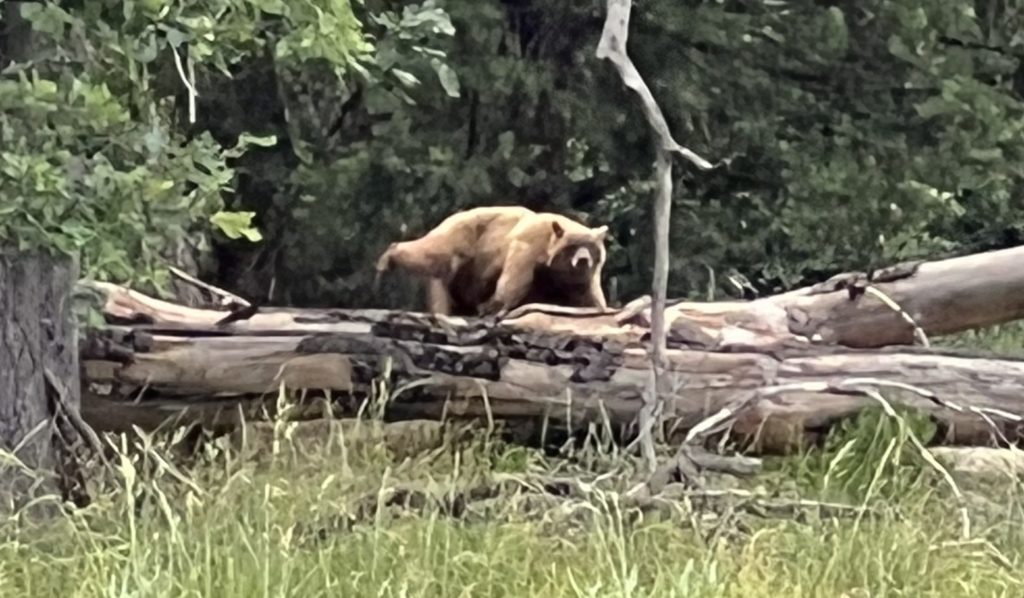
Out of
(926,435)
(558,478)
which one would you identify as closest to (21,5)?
(558,478)

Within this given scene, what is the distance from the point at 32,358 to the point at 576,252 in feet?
9.38

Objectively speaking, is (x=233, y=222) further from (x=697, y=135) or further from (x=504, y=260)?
(x=697, y=135)

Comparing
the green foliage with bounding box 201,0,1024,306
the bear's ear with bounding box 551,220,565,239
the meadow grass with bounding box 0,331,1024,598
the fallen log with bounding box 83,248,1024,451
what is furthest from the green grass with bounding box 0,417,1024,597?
the green foliage with bounding box 201,0,1024,306

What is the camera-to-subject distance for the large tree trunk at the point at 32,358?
351 centimetres

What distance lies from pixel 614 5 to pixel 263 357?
5.22ft

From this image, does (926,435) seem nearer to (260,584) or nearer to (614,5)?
(614,5)

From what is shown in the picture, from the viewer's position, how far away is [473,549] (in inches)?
129

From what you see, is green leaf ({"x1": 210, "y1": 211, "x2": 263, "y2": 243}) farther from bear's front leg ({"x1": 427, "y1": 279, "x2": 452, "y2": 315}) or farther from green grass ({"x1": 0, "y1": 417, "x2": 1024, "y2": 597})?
bear's front leg ({"x1": 427, "y1": 279, "x2": 452, "y2": 315})

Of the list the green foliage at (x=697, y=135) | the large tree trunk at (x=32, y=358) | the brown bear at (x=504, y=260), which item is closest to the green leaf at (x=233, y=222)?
the large tree trunk at (x=32, y=358)

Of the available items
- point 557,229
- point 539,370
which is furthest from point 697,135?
point 539,370

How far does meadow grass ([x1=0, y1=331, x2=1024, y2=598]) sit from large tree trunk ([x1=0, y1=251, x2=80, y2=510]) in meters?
0.14

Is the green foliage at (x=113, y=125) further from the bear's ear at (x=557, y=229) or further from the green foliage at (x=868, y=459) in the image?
the bear's ear at (x=557, y=229)

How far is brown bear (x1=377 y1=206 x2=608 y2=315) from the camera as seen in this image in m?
6.03

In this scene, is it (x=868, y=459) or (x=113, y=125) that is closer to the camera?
(x=113, y=125)
